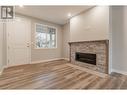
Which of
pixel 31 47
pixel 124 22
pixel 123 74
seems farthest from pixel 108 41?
pixel 31 47

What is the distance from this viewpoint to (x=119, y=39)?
12.4 ft

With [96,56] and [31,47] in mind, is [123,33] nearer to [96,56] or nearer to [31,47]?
[96,56]

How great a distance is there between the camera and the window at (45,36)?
633 centimetres

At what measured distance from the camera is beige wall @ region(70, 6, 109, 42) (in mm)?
3795

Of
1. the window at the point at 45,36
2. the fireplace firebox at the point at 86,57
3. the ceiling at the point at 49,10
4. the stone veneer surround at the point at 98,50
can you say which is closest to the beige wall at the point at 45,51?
the window at the point at 45,36

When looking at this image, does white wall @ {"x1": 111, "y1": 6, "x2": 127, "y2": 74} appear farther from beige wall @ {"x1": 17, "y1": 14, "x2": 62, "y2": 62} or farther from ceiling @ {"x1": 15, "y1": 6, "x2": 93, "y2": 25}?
beige wall @ {"x1": 17, "y1": 14, "x2": 62, "y2": 62}

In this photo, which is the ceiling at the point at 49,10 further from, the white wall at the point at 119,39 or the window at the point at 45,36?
the window at the point at 45,36

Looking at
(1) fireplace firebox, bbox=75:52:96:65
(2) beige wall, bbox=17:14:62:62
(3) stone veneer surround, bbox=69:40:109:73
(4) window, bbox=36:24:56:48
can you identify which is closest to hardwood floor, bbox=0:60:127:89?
(3) stone veneer surround, bbox=69:40:109:73

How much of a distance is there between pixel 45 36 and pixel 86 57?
3.23m

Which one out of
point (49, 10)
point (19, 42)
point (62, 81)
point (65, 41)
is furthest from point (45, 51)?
point (62, 81)

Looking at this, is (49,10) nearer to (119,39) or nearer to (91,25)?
(91,25)

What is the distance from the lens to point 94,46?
4.14 m

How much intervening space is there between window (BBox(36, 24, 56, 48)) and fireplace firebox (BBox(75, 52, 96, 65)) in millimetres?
2338

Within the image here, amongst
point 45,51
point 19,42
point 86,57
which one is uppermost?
point 19,42
